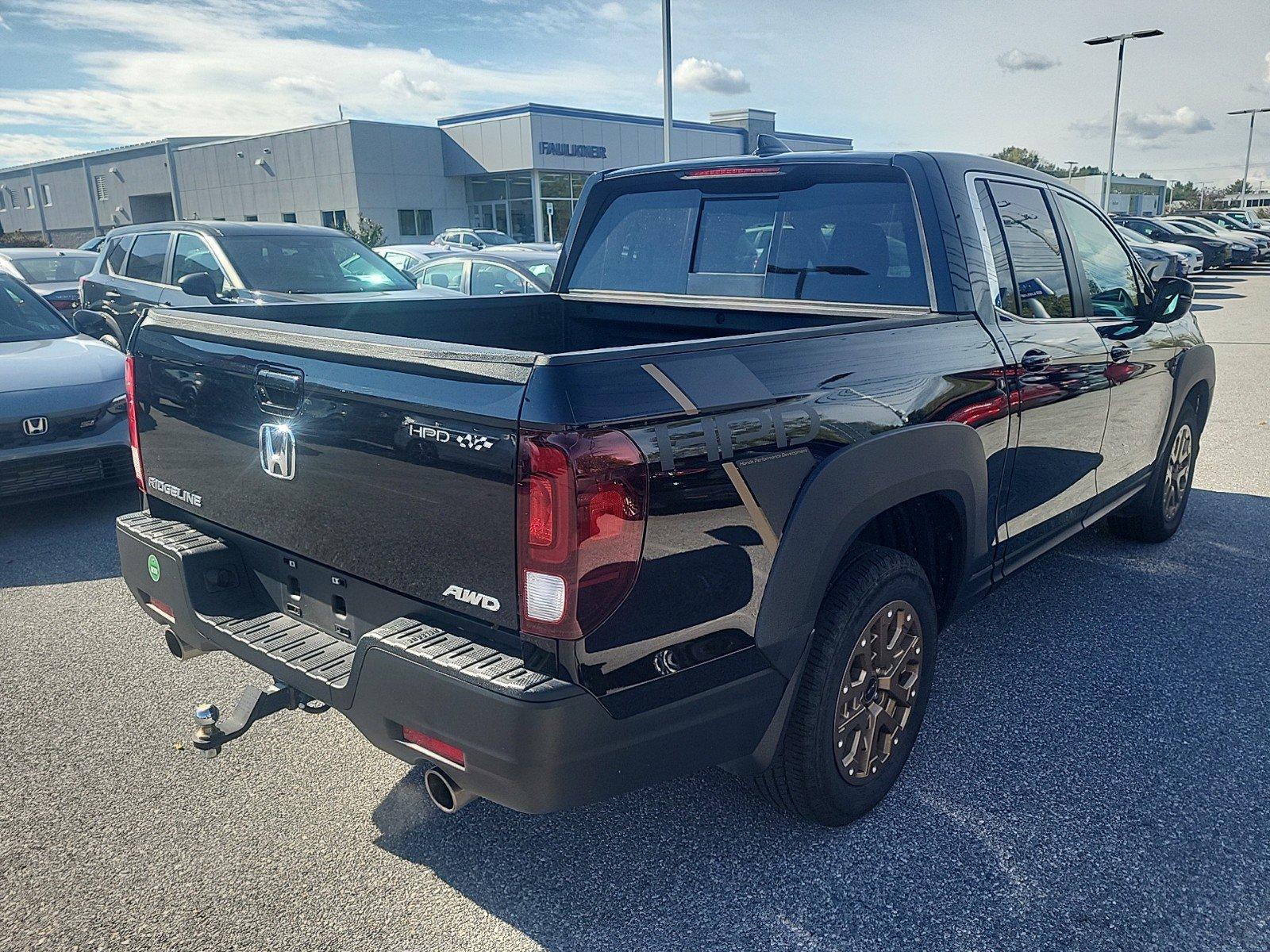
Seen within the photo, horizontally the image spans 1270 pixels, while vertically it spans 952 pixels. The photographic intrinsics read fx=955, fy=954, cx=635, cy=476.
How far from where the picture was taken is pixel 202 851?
274cm

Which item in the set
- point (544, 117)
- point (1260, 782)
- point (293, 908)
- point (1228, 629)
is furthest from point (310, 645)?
point (544, 117)

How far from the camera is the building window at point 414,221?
147 ft

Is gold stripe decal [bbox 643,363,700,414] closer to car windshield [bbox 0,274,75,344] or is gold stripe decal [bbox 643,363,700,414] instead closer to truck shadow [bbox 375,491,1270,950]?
truck shadow [bbox 375,491,1270,950]

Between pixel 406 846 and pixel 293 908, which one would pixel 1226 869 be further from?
pixel 293 908

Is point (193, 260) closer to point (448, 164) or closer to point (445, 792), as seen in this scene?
point (445, 792)

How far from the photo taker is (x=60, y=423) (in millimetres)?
5730

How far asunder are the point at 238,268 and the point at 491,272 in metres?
2.90

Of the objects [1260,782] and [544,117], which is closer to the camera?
[1260,782]

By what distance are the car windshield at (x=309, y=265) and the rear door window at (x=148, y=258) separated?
40.7 inches

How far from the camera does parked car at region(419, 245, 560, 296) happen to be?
10.0m

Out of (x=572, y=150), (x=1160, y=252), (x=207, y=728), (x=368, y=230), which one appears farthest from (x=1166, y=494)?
(x=572, y=150)

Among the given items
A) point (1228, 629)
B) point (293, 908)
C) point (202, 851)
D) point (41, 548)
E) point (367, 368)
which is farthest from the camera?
point (41, 548)

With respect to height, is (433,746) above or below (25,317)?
below

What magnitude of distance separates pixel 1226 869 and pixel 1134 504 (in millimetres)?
2740
